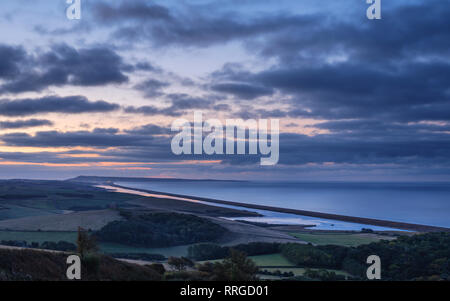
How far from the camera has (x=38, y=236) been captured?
76625 mm

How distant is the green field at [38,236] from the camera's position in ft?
235

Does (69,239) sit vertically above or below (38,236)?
above

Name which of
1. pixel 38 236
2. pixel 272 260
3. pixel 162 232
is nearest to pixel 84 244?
pixel 272 260

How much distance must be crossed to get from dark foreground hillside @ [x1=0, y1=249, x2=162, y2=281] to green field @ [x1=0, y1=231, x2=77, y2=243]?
1945 inches

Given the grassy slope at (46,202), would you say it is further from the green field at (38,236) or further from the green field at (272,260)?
the green field at (272,260)

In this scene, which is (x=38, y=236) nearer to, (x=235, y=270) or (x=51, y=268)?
(x=51, y=268)

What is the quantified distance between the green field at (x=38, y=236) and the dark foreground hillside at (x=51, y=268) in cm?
4941

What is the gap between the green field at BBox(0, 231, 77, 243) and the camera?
7160cm

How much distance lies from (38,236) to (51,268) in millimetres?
61382

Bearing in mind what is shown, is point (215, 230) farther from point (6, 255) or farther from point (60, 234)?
point (6, 255)
